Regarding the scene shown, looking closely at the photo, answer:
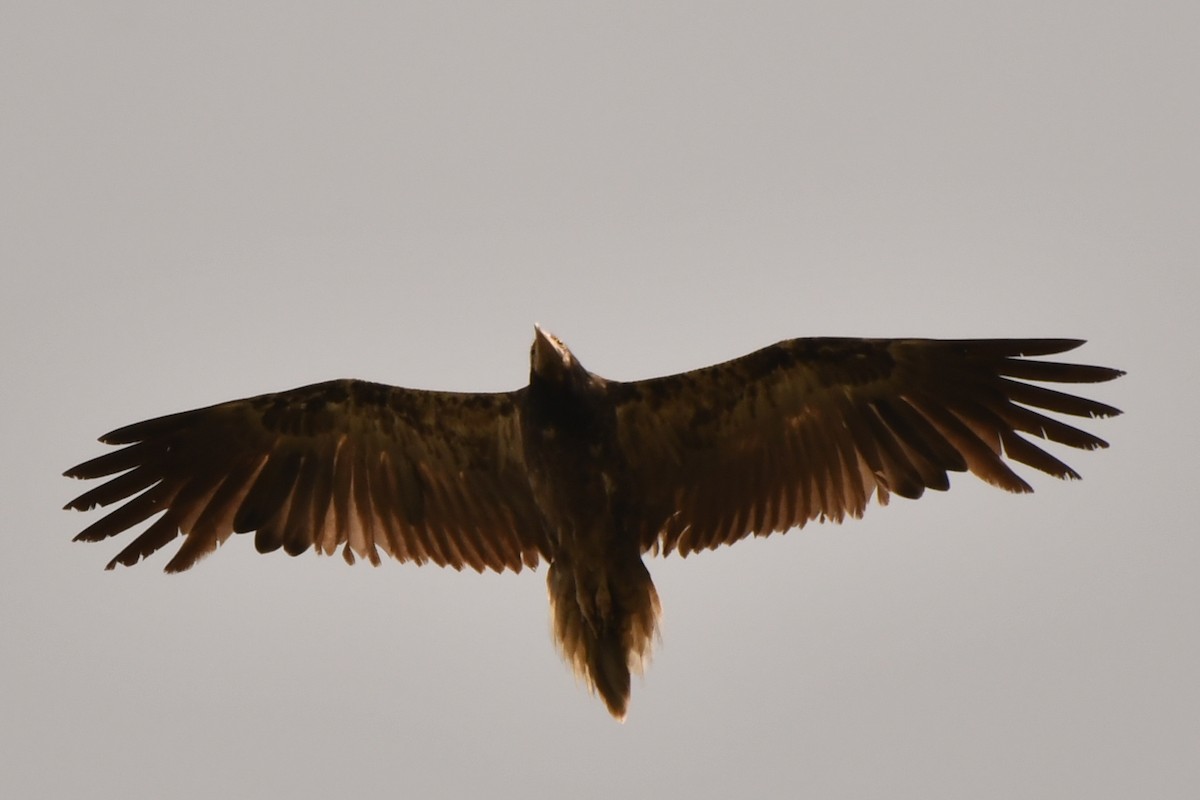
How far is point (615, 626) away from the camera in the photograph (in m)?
11.5

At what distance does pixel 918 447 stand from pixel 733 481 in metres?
1.29

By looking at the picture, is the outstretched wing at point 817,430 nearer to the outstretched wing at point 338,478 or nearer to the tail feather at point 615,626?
the tail feather at point 615,626

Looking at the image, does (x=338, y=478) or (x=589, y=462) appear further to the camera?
(x=338, y=478)

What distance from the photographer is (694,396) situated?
1145cm

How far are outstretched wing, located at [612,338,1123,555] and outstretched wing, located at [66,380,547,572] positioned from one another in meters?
1.01

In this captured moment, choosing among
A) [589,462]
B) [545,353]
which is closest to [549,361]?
[545,353]

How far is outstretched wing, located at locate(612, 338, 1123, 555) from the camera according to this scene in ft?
36.4

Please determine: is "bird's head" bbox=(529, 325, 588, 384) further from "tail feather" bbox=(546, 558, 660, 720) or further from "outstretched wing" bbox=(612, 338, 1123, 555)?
"tail feather" bbox=(546, 558, 660, 720)

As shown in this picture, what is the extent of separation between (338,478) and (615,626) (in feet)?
7.39

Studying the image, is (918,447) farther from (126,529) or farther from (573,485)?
(126,529)

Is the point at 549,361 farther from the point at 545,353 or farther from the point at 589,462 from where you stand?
the point at 589,462

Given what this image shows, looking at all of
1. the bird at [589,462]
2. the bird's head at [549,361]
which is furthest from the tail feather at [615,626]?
the bird's head at [549,361]

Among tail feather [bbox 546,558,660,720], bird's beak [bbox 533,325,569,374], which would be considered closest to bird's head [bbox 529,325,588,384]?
bird's beak [bbox 533,325,569,374]

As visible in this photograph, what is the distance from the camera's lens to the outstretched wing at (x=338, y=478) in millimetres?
11758
